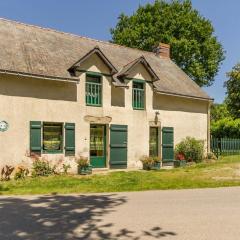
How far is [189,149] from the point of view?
22.1 meters

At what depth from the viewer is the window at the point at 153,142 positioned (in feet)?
69.2

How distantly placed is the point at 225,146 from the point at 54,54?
14.7m

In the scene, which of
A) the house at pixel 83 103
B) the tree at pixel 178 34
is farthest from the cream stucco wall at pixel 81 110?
the tree at pixel 178 34

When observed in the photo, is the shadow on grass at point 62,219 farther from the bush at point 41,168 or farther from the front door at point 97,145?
the front door at point 97,145

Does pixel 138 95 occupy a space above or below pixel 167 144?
above

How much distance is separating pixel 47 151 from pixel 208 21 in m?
26.6

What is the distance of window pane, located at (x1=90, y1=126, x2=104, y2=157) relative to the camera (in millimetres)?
18469

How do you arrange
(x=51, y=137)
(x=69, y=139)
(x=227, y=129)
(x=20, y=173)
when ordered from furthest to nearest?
(x=227, y=129), (x=69, y=139), (x=51, y=137), (x=20, y=173)

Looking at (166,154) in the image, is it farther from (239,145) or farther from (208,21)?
(208,21)

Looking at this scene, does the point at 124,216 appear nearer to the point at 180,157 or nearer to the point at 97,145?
the point at 97,145

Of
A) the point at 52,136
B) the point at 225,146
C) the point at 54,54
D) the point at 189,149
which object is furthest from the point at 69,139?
the point at 225,146

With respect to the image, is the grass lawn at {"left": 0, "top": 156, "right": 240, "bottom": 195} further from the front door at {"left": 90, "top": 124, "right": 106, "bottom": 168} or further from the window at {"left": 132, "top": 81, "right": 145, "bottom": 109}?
the window at {"left": 132, "top": 81, "right": 145, "bottom": 109}

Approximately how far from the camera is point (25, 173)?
Answer: 15.9 metres

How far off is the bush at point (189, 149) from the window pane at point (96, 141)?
5092mm
